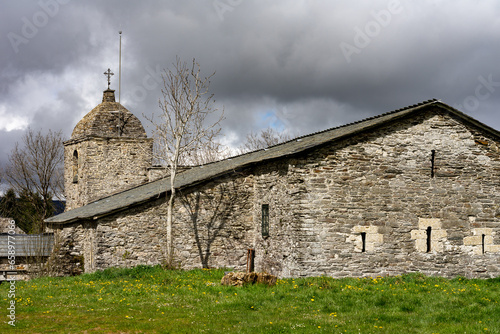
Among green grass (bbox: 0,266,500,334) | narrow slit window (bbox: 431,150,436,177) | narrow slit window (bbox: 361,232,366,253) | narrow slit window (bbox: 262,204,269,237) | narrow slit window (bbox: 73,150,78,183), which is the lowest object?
green grass (bbox: 0,266,500,334)

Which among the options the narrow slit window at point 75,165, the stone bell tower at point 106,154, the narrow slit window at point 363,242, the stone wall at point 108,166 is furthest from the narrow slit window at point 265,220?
the narrow slit window at point 75,165

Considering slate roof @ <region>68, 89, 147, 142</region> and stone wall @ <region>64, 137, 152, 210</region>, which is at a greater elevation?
slate roof @ <region>68, 89, 147, 142</region>

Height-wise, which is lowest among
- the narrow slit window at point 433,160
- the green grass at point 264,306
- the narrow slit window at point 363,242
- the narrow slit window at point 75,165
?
the green grass at point 264,306

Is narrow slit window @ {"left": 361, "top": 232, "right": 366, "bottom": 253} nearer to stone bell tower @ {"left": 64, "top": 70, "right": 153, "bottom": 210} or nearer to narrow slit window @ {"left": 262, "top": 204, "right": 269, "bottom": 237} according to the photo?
narrow slit window @ {"left": 262, "top": 204, "right": 269, "bottom": 237}

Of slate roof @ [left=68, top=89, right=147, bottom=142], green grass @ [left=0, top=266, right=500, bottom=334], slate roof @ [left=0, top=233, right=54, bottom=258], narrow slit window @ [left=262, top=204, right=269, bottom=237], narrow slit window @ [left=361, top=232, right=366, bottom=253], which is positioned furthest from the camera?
slate roof @ [left=68, top=89, right=147, bottom=142]

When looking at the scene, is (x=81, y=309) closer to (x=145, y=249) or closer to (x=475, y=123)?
(x=145, y=249)

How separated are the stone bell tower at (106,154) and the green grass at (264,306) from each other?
51.7 feet

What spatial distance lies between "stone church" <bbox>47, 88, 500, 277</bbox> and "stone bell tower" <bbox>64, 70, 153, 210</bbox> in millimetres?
11644

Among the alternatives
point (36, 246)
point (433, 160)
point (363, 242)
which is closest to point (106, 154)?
point (36, 246)

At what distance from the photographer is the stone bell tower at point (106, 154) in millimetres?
30844

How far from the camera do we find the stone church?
15805mm

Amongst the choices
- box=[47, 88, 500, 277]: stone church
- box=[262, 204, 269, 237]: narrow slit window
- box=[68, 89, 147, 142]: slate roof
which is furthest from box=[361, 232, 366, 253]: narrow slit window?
box=[68, 89, 147, 142]: slate roof

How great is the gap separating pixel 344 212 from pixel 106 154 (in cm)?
1895

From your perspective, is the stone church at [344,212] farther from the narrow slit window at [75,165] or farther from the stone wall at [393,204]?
the narrow slit window at [75,165]
